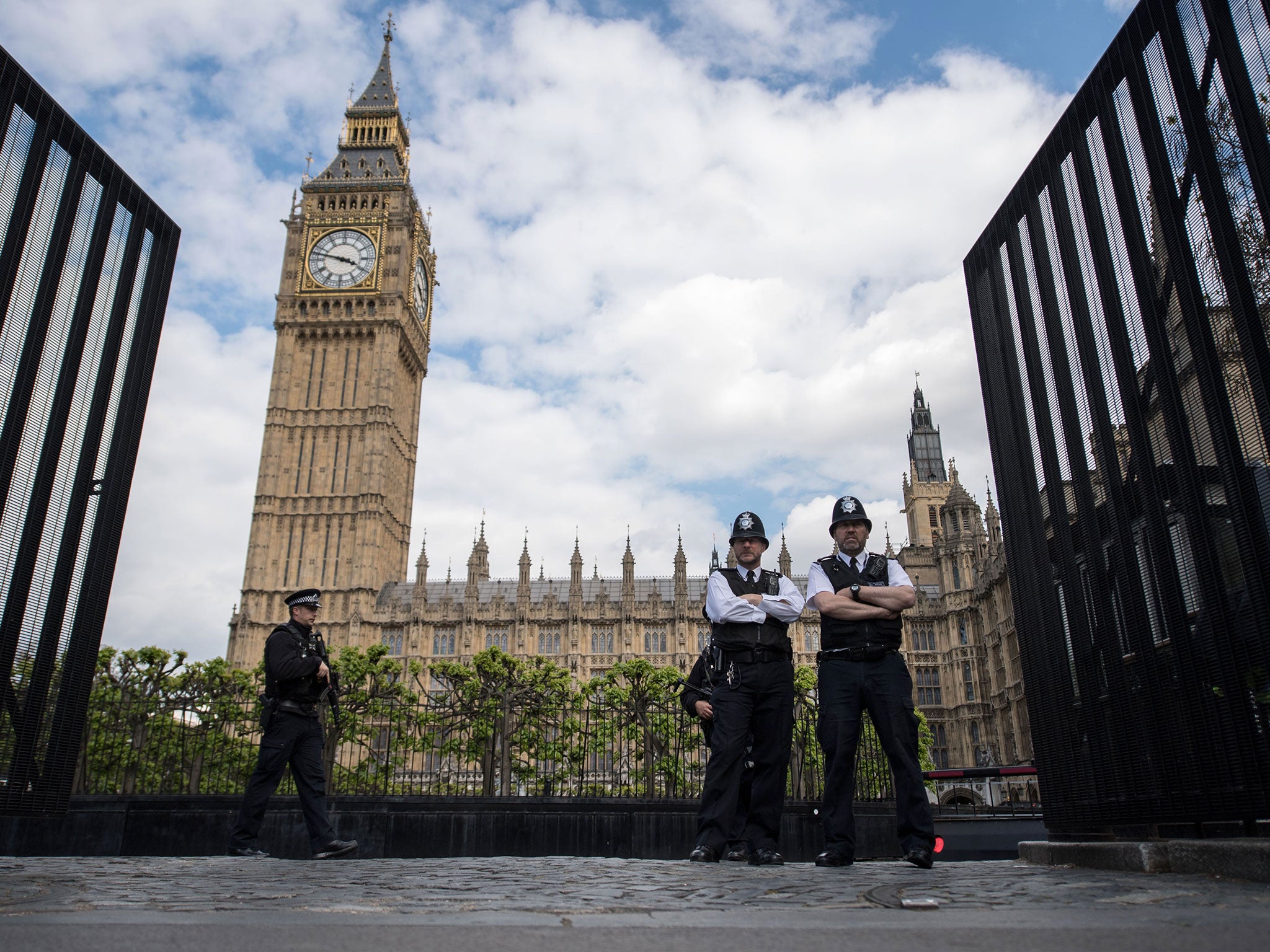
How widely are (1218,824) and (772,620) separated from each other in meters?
2.63

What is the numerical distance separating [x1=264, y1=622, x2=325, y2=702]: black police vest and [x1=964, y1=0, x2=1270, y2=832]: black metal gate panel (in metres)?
5.45

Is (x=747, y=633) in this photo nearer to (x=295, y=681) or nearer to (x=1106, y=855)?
(x=1106, y=855)

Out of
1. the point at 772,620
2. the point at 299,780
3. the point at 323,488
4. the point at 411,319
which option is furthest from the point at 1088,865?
the point at 411,319

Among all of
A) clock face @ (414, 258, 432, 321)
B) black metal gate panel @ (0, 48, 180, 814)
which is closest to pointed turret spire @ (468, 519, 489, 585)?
clock face @ (414, 258, 432, 321)

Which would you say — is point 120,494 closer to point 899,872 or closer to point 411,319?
point 899,872

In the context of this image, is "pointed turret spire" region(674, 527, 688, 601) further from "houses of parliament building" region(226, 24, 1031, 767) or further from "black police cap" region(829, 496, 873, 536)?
"black police cap" region(829, 496, 873, 536)

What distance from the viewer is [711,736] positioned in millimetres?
5844

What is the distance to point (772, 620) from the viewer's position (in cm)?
570

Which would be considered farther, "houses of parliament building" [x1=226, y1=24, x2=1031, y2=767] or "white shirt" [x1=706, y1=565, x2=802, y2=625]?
"houses of parliament building" [x1=226, y1=24, x2=1031, y2=767]

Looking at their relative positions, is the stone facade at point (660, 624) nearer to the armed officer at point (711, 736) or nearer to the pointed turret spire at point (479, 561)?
the pointed turret spire at point (479, 561)

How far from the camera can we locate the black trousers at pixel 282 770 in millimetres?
6723

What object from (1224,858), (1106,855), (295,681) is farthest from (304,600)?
(1224,858)

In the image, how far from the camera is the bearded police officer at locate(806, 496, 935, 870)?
5.18m

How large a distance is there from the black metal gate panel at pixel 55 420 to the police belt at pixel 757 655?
5.70 metres
